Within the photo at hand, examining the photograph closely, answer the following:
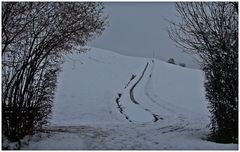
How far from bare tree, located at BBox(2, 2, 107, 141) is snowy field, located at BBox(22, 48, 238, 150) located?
2.43 feet

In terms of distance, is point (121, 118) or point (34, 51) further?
point (121, 118)

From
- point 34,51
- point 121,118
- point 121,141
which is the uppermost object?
point 34,51

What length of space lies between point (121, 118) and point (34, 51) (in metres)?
9.68

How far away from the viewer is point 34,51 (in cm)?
1067

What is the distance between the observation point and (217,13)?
35.6 feet

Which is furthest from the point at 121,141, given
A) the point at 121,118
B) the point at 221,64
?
the point at 121,118

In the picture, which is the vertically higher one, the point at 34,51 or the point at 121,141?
the point at 34,51

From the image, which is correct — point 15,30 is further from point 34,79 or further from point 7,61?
point 34,79

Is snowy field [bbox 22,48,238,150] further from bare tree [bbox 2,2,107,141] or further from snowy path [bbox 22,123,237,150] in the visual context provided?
bare tree [bbox 2,2,107,141]

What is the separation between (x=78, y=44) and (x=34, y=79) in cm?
179

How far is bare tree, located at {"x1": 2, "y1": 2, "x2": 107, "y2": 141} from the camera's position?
9.94 m

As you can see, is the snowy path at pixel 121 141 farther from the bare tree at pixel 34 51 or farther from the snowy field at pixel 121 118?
the bare tree at pixel 34 51

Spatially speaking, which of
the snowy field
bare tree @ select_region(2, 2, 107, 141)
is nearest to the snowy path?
the snowy field

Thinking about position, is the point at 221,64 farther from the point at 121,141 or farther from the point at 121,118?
the point at 121,118
